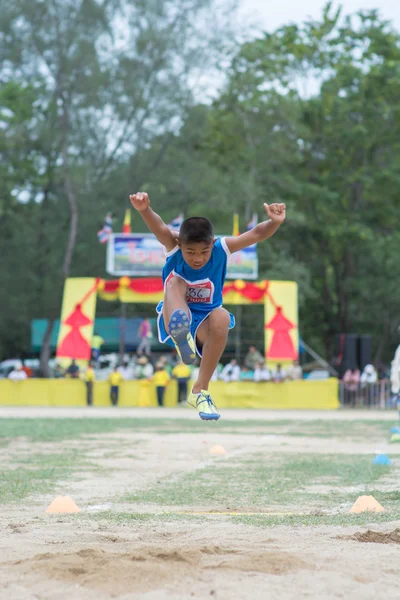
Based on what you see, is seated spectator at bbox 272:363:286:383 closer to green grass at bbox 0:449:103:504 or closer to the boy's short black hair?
green grass at bbox 0:449:103:504

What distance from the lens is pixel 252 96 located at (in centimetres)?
4025

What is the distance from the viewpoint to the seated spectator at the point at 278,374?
29.5 m

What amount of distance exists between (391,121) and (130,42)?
11.8 meters

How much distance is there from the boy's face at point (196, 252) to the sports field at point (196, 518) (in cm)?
204

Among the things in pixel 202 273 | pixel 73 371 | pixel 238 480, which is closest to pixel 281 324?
pixel 73 371

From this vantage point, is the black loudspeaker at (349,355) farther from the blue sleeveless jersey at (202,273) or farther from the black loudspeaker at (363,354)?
the blue sleeveless jersey at (202,273)

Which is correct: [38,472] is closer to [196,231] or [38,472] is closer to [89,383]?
[196,231]

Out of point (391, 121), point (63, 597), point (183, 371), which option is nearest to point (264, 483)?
point (63, 597)

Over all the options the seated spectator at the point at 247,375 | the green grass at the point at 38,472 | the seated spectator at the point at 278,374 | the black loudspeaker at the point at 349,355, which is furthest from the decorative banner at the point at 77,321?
the green grass at the point at 38,472

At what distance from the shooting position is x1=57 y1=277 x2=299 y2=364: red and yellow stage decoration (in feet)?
96.8

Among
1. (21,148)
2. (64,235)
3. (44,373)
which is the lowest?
(44,373)

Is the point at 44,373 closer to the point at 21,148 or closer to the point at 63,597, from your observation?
the point at 21,148

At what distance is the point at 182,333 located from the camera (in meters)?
7.25

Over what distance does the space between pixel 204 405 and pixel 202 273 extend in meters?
1.09
